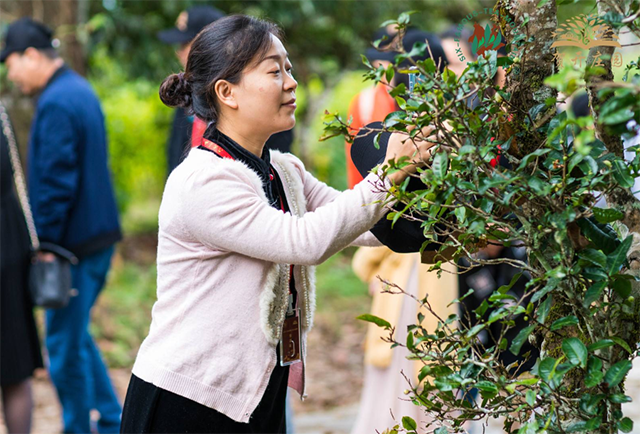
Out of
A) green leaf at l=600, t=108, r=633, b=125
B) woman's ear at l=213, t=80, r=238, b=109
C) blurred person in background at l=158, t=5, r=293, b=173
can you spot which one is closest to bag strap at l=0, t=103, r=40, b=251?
blurred person in background at l=158, t=5, r=293, b=173

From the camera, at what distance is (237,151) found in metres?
2.08

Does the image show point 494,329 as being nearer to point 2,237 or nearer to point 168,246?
point 168,246

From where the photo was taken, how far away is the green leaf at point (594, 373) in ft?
4.63

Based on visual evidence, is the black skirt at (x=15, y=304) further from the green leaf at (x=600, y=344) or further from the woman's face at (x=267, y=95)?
the green leaf at (x=600, y=344)

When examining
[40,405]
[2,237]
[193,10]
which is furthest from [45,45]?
[40,405]

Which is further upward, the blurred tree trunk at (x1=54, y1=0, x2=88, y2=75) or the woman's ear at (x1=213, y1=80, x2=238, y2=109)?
the blurred tree trunk at (x1=54, y1=0, x2=88, y2=75)

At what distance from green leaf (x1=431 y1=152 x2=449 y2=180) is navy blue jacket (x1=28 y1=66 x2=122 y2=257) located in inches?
124

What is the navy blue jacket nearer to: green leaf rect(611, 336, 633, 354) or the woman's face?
the woman's face

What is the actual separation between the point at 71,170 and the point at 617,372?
11.2ft

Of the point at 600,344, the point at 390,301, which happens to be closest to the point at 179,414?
the point at 600,344

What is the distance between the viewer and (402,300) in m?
3.68

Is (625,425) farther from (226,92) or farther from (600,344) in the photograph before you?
(226,92)

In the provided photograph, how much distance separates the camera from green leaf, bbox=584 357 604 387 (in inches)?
55.6

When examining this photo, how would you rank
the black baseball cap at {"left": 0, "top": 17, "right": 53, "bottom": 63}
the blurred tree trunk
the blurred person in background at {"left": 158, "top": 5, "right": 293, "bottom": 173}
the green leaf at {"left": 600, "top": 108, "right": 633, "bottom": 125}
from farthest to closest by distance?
the blurred tree trunk → the black baseball cap at {"left": 0, "top": 17, "right": 53, "bottom": 63} → the blurred person in background at {"left": 158, "top": 5, "right": 293, "bottom": 173} → the green leaf at {"left": 600, "top": 108, "right": 633, "bottom": 125}
